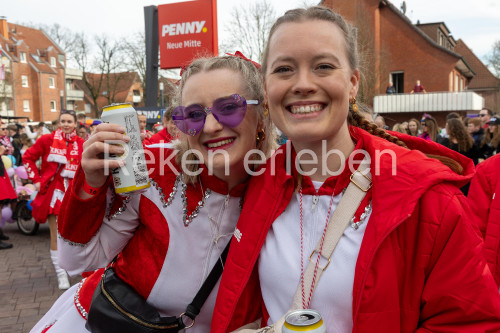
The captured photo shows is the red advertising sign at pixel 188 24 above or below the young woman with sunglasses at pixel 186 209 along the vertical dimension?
above

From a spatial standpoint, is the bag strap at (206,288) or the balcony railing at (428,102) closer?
the bag strap at (206,288)

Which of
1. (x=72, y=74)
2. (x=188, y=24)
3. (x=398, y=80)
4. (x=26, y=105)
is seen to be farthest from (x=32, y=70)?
(x=188, y=24)

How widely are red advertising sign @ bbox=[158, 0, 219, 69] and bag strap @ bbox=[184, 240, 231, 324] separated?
25.2 ft

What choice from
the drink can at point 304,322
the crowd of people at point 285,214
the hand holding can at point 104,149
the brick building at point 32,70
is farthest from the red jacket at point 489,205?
the brick building at point 32,70

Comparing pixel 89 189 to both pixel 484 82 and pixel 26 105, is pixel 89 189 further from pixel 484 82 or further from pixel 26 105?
pixel 26 105

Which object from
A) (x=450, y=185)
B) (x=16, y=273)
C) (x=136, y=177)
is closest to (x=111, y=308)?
(x=136, y=177)

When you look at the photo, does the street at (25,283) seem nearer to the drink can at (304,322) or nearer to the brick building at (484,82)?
the drink can at (304,322)

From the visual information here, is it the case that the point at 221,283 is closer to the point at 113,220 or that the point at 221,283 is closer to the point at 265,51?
the point at 113,220

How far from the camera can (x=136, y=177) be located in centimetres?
166

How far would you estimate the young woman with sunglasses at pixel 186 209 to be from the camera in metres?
1.79

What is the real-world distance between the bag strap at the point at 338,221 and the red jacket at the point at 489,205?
53.6 inches

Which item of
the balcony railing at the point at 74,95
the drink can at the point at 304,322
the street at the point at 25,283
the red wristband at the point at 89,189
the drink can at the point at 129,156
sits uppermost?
the balcony railing at the point at 74,95

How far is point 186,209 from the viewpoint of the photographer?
1882 mm

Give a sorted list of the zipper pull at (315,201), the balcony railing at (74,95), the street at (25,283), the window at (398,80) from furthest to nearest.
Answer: the balcony railing at (74,95) < the window at (398,80) < the street at (25,283) < the zipper pull at (315,201)
